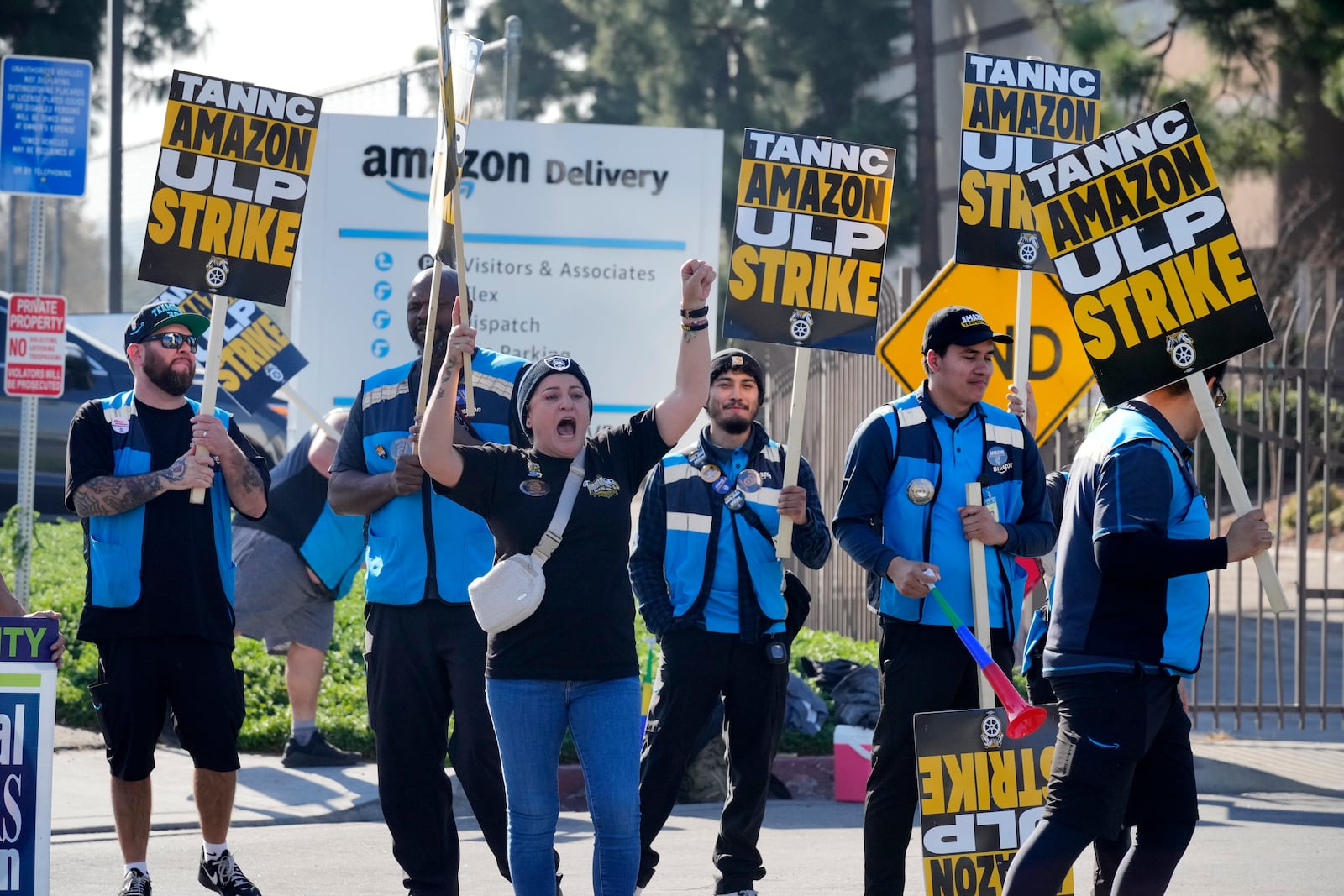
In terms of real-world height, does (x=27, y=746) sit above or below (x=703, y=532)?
below

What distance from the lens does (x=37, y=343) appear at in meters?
10.2

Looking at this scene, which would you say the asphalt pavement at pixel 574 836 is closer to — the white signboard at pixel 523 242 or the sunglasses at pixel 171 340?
the sunglasses at pixel 171 340

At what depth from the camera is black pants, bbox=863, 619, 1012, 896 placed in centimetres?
578

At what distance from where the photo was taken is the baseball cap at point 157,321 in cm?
626

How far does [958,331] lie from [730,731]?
1658mm

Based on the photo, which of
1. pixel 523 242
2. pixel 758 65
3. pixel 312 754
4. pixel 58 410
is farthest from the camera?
pixel 758 65

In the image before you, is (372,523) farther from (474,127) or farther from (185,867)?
(474,127)

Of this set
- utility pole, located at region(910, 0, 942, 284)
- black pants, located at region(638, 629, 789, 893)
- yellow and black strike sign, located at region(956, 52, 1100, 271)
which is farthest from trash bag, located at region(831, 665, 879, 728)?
utility pole, located at region(910, 0, 942, 284)

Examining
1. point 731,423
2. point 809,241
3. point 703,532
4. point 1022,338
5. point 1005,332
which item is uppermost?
point 809,241

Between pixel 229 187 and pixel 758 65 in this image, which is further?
pixel 758 65

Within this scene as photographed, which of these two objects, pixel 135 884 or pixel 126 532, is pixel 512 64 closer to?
pixel 126 532

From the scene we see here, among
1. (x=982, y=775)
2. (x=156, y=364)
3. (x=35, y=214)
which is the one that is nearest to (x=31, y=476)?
(x=35, y=214)

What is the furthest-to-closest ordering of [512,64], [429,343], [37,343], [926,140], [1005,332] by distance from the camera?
[926,140]
[512,64]
[37,343]
[1005,332]
[429,343]

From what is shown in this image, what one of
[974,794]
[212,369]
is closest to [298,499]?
[212,369]
